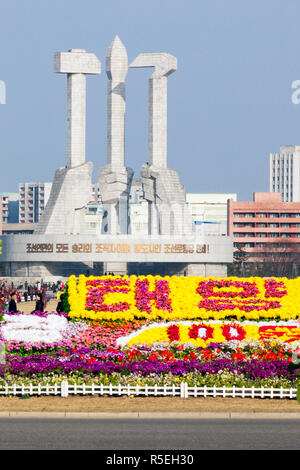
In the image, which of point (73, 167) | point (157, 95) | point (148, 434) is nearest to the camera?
point (148, 434)

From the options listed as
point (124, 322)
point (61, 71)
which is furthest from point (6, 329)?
point (61, 71)

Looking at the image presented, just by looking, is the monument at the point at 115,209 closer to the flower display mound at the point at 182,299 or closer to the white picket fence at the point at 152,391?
the flower display mound at the point at 182,299

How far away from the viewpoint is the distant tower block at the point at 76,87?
374 feet

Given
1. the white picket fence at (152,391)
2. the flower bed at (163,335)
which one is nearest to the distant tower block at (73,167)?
the flower bed at (163,335)

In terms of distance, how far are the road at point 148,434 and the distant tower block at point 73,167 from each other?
3720 inches

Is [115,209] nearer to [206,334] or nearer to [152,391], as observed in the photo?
[206,334]

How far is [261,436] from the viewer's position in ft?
64.3

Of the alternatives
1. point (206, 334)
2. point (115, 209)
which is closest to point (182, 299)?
point (206, 334)

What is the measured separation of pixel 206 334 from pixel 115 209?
87.4m

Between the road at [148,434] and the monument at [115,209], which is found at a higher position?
the monument at [115,209]

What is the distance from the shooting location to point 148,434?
65.2 ft

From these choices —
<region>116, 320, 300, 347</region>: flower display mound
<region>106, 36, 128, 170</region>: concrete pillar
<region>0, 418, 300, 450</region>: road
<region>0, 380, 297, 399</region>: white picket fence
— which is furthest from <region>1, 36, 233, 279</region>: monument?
<region>0, 418, 300, 450</region>: road

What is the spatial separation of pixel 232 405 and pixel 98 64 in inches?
3659
